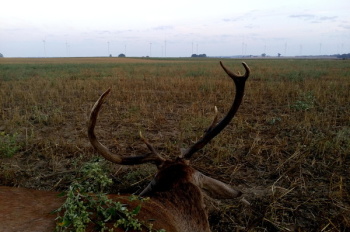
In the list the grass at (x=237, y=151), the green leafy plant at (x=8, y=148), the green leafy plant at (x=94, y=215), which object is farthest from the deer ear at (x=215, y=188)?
the green leafy plant at (x=8, y=148)

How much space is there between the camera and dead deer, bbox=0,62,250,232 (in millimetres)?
2189

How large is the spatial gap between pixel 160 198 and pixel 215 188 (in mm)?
626

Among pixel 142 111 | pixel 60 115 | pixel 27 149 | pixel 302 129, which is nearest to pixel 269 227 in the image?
pixel 302 129

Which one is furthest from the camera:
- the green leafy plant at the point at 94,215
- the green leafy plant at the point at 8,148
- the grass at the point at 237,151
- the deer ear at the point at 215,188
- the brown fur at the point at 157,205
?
the green leafy plant at the point at 8,148

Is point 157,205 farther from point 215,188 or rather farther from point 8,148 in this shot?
point 8,148

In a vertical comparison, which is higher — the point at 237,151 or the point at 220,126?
the point at 220,126

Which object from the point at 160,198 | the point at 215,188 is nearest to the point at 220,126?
the point at 215,188

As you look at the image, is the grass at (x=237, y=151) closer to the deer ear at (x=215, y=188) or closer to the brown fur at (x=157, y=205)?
the deer ear at (x=215, y=188)

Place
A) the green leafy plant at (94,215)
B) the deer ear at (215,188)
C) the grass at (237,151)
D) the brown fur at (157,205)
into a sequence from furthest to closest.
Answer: the grass at (237,151) < the deer ear at (215,188) < the brown fur at (157,205) < the green leafy plant at (94,215)

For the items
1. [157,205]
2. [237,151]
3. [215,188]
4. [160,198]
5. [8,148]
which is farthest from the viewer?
[237,151]

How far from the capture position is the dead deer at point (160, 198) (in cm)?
219

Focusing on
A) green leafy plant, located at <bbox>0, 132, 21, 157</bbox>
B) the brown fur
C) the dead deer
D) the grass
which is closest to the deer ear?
the dead deer

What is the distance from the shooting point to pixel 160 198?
2.84 metres

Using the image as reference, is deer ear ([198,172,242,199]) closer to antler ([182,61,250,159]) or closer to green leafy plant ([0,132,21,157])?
antler ([182,61,250,159])
